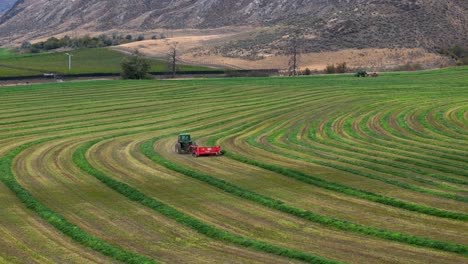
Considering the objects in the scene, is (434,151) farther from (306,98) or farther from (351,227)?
(306,98)

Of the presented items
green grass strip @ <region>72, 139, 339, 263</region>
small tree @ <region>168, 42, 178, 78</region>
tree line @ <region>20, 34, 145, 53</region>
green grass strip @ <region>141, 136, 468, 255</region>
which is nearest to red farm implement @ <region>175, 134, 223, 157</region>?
green grass strip @ <region>141, 136, 468, 255</region>

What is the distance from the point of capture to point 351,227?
2286 centimetres

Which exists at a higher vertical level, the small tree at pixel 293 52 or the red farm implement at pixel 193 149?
the small tree at pixel 293 52

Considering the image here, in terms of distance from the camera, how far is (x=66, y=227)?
23219 mm

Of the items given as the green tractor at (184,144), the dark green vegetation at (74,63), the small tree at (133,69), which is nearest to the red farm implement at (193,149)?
the green tractor at (184,144)

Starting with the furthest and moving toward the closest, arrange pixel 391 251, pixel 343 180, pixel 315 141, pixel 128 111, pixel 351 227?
pixel 128 111 < pixel 315 141 < pixel 343 180 < pixel 351 227 < pixel 391 251

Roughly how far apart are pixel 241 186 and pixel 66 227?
826cm

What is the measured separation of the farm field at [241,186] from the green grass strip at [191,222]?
0.21 ft

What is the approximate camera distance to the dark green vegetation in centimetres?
12459

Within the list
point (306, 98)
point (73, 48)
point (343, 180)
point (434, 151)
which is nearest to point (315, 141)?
point (434, 151)

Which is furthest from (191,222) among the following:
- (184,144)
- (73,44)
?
(73,44)

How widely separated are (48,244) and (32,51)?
158115mm

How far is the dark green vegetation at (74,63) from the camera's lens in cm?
12459

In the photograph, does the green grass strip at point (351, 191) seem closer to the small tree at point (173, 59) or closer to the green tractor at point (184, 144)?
the green tractor at point (184, 144)
